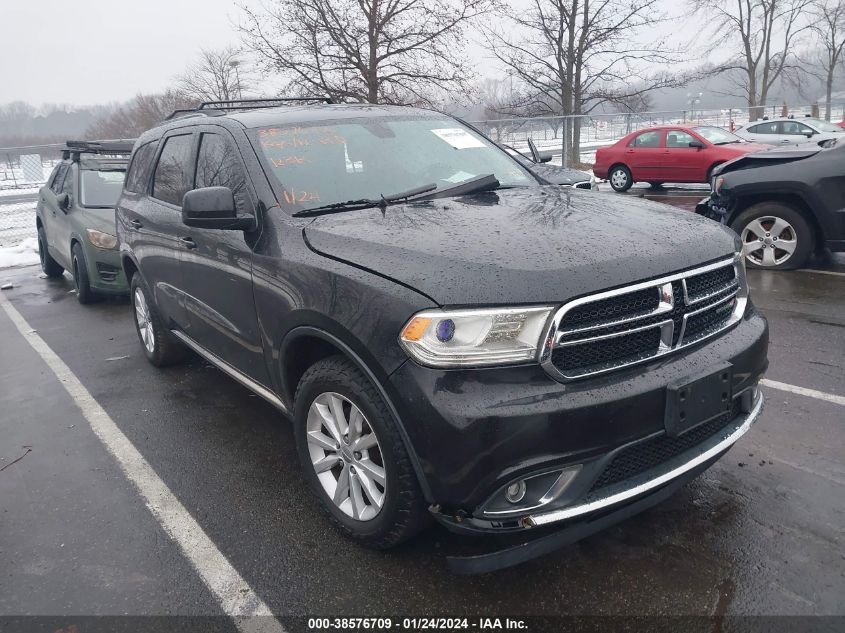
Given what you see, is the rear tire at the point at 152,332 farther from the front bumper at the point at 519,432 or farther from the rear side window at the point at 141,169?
the front bumper at the point at 519,432

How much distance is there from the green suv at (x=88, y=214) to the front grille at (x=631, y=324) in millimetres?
6529

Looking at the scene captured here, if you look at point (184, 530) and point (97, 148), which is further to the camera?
point (97, 148)

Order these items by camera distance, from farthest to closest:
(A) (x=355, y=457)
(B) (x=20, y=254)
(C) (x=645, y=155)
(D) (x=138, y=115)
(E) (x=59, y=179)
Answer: (D) (x=138, y=115) < (C) (x=645, y=155) < (B) (x=20, y=254) < (E) (x=59, y=179) < (A) (x=355, y=457)

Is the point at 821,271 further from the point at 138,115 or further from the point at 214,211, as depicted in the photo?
the point at 138,115

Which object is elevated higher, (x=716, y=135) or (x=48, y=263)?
(x=716, y=135)

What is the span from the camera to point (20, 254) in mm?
11719

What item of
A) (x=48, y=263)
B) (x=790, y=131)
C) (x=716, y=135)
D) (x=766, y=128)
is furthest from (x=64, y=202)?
(x=790, y=131)

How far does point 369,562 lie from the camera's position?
2701 mm

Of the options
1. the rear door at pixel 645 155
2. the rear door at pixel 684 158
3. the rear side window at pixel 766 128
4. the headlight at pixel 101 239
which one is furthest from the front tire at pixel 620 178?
the headlight at pixel 101 239

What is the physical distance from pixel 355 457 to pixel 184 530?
1.02 metres

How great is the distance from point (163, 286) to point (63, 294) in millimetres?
5016

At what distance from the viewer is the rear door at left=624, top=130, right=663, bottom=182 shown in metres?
15.2

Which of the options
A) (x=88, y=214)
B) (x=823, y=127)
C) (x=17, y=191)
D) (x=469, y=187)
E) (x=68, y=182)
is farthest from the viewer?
(x=17, y=191)

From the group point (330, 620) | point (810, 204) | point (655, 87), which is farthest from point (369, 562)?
point (655, 87)
